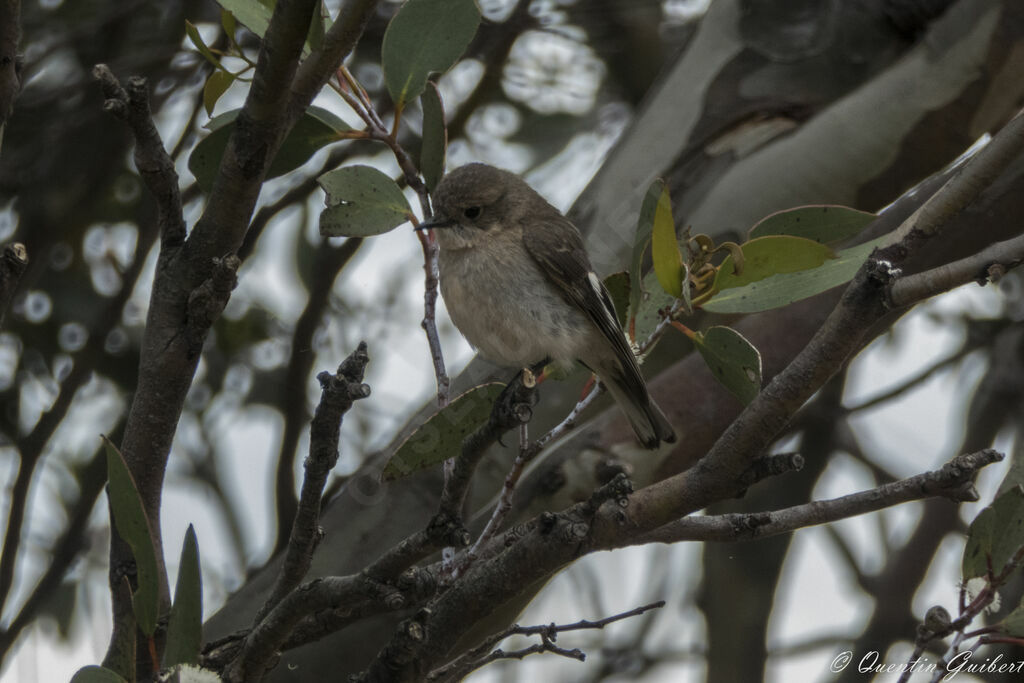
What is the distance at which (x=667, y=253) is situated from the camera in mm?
1768

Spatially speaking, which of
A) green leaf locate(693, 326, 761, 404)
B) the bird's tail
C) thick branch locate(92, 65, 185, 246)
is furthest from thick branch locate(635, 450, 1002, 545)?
thick branch locate(92, 65, 185, 246)

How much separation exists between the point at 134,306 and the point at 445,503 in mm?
2732

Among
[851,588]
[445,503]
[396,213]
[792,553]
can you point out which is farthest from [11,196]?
[851,588]

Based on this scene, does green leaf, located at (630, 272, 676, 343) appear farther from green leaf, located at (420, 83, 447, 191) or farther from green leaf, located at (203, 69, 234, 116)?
green leaf, located at (203, 69, 234, 116)

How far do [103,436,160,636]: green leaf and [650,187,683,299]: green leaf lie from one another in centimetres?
92

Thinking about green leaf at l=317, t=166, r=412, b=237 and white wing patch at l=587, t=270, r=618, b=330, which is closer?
green leaf at l=317, t=166, r=412, b=237

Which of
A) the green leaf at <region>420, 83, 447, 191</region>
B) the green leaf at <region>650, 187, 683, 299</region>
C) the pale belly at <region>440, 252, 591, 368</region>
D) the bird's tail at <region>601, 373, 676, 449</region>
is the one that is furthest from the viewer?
the pale belly at <region>440, 252, 591, 368</region>

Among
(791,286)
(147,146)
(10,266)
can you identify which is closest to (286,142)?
(147,146)

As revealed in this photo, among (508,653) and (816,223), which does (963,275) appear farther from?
(508,653)

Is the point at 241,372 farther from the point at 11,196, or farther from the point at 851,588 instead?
the point at 851,588

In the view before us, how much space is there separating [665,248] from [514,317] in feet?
3.11

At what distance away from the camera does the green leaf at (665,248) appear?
1735 mm

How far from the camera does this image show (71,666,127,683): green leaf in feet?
5.12

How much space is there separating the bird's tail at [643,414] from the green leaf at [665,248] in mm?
749
